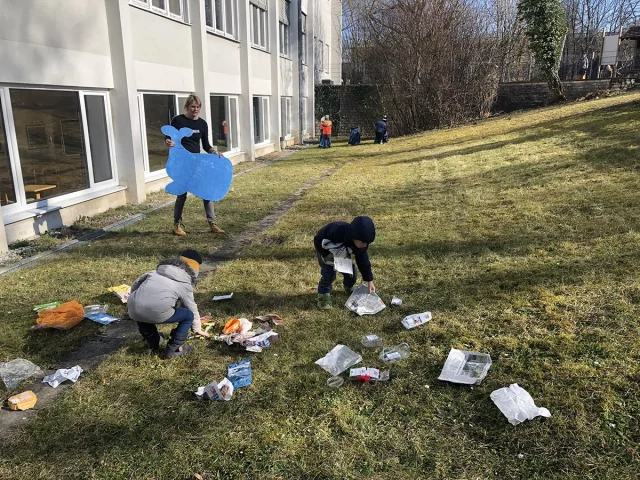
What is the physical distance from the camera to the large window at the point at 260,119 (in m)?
18.6

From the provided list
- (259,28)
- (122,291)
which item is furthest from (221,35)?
(122,291)

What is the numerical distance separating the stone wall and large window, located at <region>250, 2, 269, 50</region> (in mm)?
13770

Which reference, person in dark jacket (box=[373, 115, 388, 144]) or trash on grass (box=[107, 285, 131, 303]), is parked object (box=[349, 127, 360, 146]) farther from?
trash on grass (box=[107, 285, 131, 303])

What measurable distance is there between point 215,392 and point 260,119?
16928mm

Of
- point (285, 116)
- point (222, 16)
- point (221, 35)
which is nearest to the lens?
point (221, 35)

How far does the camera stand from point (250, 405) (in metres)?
3.19

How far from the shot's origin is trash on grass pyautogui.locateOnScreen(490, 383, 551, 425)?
9.49ft

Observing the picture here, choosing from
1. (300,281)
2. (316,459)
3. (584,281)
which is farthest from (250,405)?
(584,281)

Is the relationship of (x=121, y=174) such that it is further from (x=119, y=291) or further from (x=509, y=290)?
(x=509, y=290)

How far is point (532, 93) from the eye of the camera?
83.4ft

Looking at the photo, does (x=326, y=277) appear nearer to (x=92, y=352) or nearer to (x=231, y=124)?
(x=92, y=352)

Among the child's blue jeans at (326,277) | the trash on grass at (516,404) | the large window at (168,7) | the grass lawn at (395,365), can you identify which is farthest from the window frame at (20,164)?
the trash on grass at (516,404)

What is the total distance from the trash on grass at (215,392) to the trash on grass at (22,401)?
1.10 m

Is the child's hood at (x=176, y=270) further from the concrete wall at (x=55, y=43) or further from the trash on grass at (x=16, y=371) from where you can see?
the concrete wall at (x=55, y=43)
